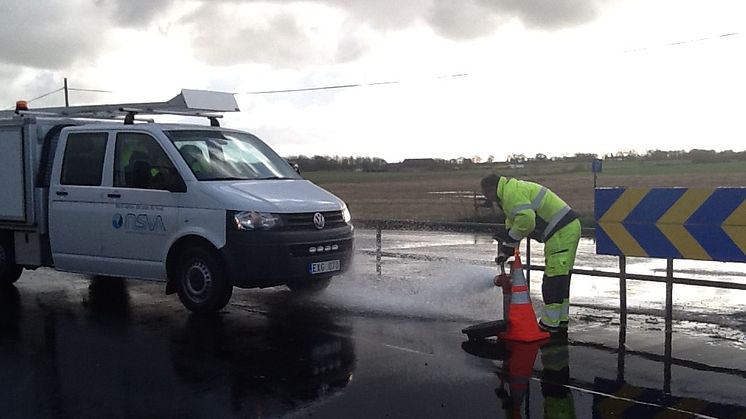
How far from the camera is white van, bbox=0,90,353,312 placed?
8859 millimetres

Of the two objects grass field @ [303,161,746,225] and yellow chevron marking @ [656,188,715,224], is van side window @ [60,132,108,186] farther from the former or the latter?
grass field @ [303,161,746,225]

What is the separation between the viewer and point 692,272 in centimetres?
1380

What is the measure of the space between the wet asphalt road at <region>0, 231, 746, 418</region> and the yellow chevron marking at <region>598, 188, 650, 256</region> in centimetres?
82

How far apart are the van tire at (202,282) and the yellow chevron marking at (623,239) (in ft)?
13.3

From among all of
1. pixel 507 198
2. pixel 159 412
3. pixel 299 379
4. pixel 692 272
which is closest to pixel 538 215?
pixel 507 198

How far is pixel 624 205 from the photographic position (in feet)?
28.0

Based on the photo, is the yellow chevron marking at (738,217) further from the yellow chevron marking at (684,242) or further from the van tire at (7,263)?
the van tire at (7,263)

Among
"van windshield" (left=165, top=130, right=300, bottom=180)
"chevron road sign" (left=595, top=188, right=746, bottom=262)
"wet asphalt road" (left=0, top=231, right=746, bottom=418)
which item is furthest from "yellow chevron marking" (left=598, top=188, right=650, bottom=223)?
"van windshield" (left=165, top=130, right=300, bottom=180)

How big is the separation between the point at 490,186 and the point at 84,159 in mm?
5098

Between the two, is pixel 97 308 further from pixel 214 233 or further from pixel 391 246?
pixel 391 246

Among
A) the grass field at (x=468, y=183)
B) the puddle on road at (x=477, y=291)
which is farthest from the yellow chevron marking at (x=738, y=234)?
the grass field at (x=468, y=183)

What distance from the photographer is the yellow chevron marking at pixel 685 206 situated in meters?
7.93

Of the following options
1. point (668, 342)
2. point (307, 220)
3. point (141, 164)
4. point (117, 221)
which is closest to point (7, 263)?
point (117, 221)

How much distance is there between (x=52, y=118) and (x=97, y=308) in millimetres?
2877
